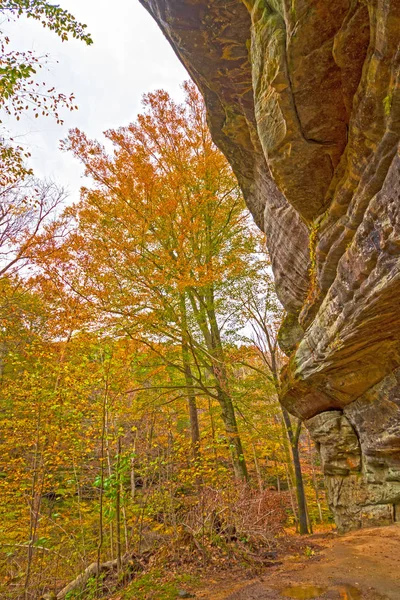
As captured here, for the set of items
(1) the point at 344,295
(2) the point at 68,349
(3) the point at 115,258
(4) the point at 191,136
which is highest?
(4) the point at 191,136

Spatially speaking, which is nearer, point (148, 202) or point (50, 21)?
point (50, 21)

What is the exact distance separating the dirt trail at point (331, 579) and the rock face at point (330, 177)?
1.83 metres

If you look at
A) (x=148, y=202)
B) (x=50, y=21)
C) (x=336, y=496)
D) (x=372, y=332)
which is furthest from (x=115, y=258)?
(x=336, y=496)

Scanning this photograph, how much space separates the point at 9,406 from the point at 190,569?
7.07 meters

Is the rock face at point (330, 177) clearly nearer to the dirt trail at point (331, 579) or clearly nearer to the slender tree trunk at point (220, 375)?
the dirt trail at point (331, 579)

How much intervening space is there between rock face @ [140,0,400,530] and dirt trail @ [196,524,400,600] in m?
1.83

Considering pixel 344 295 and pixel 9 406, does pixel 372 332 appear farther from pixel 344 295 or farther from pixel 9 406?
pixel 9 406

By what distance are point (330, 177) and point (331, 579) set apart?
5.54 m

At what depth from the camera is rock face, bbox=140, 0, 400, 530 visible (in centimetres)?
348

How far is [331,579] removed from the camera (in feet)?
12.8

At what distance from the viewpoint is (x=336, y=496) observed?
23.8ft

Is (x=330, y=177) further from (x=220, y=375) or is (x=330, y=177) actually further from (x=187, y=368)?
(x=187, y=368)

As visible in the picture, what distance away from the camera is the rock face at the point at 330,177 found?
348 centimetres

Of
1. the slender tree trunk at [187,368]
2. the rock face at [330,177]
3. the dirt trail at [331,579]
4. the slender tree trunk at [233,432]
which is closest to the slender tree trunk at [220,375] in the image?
the slender tree trunk at [233,432]
